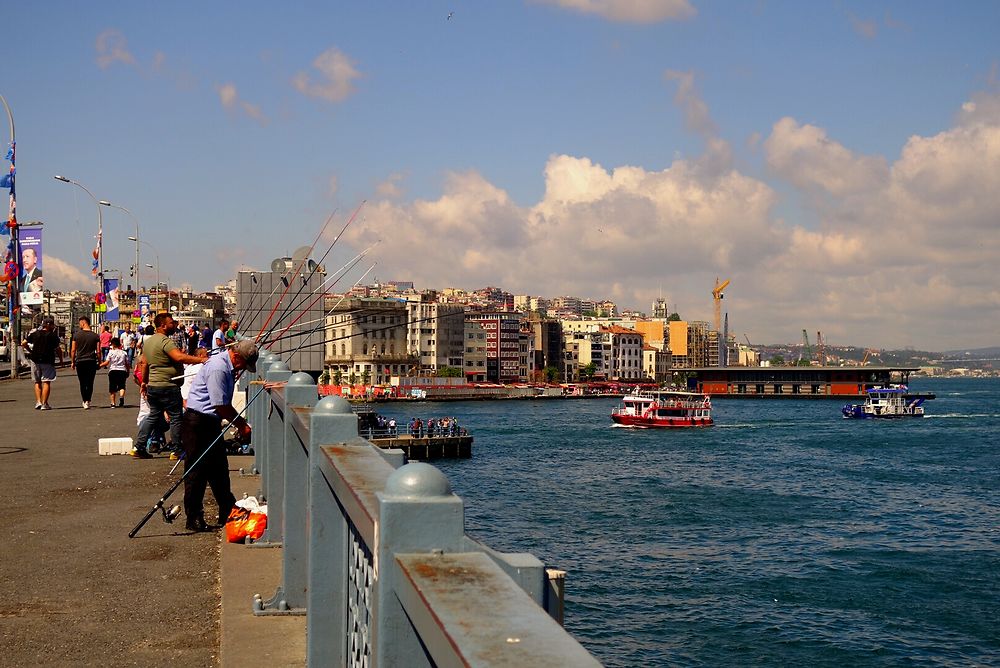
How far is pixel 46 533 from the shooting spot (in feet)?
21.6

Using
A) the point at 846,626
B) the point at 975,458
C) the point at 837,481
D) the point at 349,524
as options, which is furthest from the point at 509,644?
the point at 975,458

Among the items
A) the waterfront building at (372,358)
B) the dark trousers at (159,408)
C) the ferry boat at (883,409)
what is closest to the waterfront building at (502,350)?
the waterfront building at (372,358)

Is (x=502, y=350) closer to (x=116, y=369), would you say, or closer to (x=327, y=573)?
(x=116, y=369)

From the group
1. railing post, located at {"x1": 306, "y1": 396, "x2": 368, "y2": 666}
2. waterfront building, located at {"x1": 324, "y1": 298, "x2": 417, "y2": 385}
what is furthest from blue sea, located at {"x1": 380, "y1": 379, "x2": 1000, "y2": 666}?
waterfront building, located at {"x1": 324, "y1": 298, "x2": 417, "y2": 385}

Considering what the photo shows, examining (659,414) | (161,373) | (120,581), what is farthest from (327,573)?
(659,414)

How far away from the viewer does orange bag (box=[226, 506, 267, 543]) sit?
6223 millimetres

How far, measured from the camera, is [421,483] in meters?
1.91

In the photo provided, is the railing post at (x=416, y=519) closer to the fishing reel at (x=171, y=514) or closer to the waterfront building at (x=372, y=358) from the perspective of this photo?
the fishing reel at (x=171, y=514)

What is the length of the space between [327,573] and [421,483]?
163cm

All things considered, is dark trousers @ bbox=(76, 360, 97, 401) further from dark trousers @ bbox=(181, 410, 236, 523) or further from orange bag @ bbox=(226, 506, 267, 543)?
orange bag @ bbox=(226, 506, 267, 543)

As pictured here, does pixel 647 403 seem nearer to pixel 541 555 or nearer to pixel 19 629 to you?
pixel 541 555

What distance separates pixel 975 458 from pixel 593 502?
1240 inches

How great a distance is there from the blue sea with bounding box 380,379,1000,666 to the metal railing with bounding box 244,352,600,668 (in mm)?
17223

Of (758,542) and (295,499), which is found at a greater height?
(295,499)
